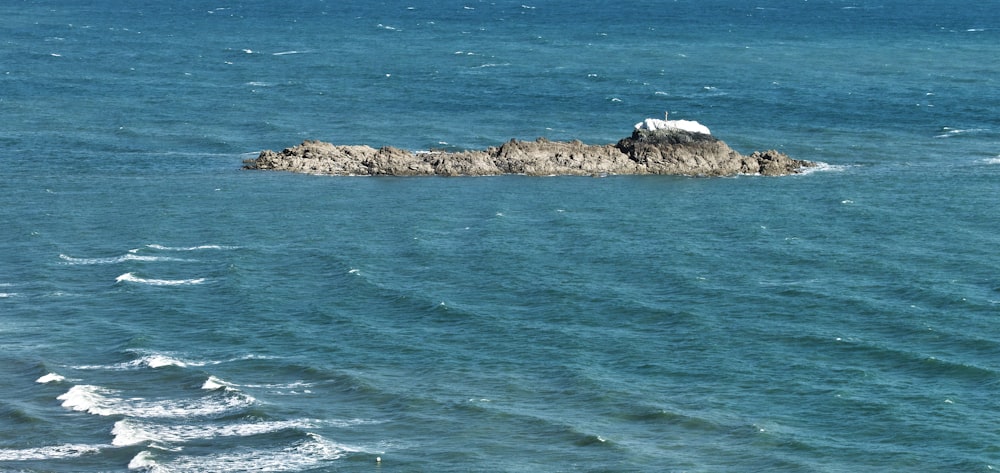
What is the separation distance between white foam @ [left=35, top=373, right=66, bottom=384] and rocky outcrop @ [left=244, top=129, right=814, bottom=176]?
197ft

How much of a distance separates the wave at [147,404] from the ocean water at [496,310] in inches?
11.2

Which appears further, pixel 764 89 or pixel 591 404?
pixel 764 89

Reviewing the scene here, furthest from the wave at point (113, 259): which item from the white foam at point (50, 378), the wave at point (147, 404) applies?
the wave at point (147, 404)

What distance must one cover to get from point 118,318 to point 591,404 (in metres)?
34.2

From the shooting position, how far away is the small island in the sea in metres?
143

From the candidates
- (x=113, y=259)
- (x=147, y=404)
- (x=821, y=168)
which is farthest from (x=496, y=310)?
(x=821, y=168)

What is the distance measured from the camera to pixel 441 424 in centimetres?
7956

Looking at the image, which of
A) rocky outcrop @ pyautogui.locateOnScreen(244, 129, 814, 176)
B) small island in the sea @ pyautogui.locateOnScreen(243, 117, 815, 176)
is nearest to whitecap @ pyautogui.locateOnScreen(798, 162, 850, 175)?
small island in the sea @ pyautogui.locateOnScreen(243, 117, 815, 176)

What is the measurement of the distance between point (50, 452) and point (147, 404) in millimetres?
8020

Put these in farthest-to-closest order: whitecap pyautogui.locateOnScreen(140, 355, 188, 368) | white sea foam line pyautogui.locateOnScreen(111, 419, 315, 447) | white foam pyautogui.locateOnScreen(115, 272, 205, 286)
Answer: white foam pyautogui.locateOnScreen(115, 272, 205, 286), whitecap pyautogui.locateOnScreen(140, 355, 188, 368), white sea foam line pyautogui.locateOnScreen(111, 419, 315, 447)

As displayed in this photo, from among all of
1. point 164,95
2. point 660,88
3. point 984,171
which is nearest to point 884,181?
point 984,171

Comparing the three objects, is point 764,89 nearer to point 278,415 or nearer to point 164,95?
point 164,95

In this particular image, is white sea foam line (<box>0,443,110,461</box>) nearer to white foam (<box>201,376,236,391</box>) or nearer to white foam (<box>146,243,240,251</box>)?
white foam (<box>201,376,236,391</box>)

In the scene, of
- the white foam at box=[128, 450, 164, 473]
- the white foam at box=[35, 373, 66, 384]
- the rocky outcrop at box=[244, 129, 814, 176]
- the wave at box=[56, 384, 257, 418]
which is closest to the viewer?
the white foam at box=[128, 450, 164, 473]
